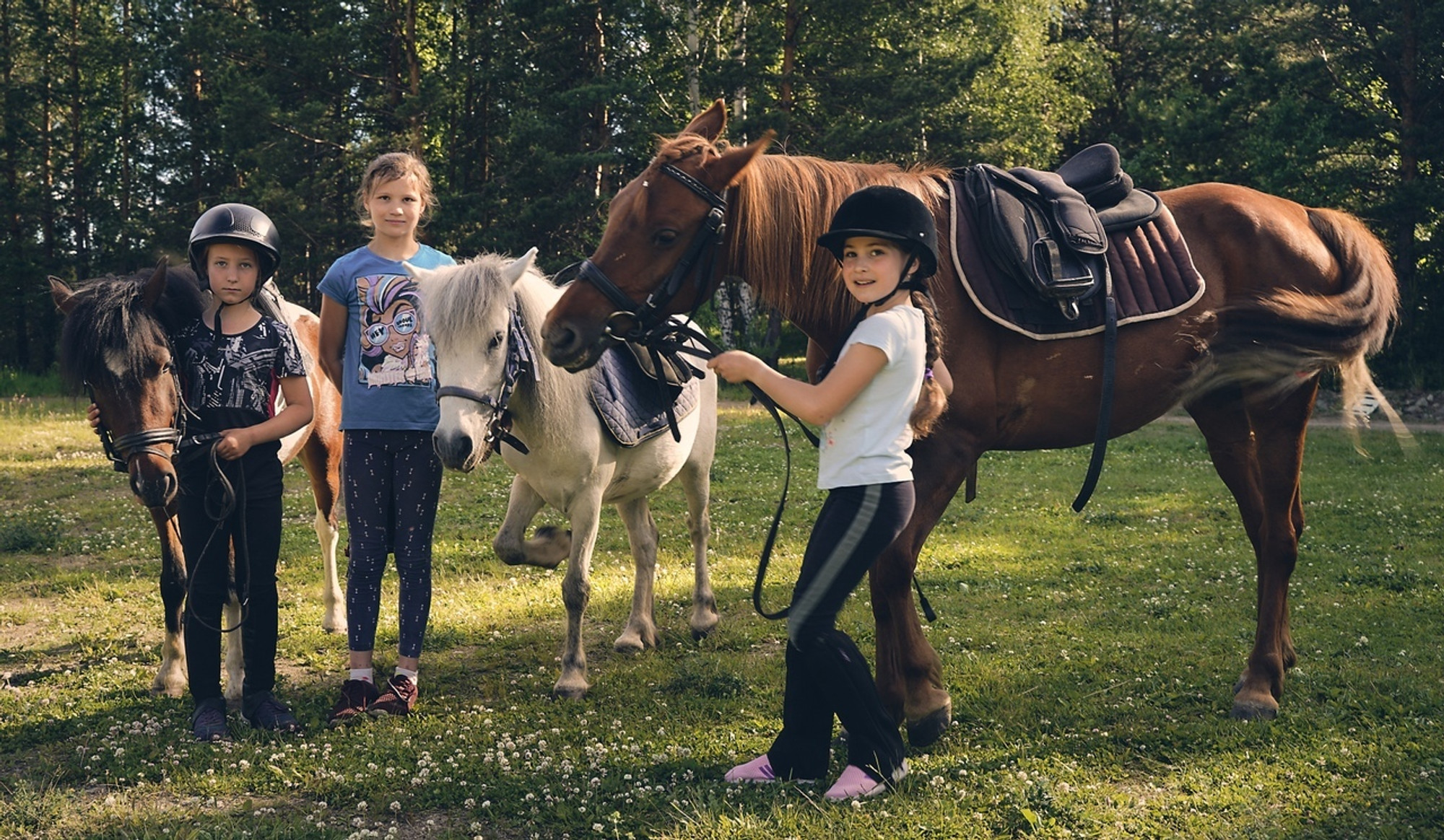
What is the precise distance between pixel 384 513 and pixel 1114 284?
136 inches

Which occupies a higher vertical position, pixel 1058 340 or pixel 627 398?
pixel 1058 340

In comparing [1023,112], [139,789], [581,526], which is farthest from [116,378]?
[1023,112]

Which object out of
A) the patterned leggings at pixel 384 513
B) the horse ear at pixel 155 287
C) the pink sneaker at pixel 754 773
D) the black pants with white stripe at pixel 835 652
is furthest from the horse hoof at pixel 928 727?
the horse ear at pixel 155 287

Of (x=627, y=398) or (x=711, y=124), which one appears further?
(x=627, y=398)

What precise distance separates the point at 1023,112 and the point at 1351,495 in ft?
70.9

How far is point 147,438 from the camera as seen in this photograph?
179 inches

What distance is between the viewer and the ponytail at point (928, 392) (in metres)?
3.83

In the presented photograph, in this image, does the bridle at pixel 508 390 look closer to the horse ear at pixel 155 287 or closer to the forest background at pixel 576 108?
the horse ear at pixel 155 287

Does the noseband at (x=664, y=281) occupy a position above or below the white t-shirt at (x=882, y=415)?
above

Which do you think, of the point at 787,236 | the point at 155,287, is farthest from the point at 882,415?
the point at 155,287

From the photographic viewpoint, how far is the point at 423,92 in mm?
24328

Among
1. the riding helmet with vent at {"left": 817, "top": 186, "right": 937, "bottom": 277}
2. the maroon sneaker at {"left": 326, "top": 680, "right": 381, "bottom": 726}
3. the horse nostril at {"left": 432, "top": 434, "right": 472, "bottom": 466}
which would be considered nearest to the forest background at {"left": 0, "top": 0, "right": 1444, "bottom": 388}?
the maroon sneaker at {"left": 326, "top": 680, "right": 381, "bottom": 726}

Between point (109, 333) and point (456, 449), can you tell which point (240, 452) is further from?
point (456, 449)

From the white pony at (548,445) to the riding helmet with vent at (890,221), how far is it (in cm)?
170
